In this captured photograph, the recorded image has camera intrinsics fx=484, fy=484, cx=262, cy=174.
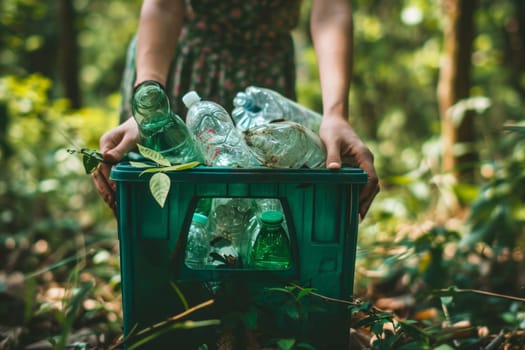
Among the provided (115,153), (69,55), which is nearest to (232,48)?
(115,153)

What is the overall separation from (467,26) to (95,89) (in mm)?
6048

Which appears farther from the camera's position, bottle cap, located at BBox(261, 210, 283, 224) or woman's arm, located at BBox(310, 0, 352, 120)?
woman's arm, located at BBox(310, 0, 352, 120)

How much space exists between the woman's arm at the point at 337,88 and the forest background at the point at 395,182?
341mm

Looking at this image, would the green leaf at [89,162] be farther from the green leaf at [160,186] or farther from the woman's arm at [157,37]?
the woman's arm at [157,37]

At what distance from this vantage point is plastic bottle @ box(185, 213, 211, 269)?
1078 mm

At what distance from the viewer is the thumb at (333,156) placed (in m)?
0.99

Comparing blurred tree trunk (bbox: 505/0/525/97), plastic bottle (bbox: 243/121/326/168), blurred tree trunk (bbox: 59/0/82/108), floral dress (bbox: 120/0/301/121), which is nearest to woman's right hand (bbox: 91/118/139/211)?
plastic bottle (bbox: 243/121/326/168)

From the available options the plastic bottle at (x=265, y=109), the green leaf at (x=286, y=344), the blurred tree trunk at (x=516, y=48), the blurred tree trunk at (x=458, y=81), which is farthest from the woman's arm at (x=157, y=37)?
the blurred tree trunk at (x=516, y=48)

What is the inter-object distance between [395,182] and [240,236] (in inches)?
46.2

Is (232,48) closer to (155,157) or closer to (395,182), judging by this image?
(155,157)

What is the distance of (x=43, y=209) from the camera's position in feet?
10.4

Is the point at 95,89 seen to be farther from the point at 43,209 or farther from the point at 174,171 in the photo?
the point at 174,171

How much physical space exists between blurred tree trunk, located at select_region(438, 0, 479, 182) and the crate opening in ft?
6.80

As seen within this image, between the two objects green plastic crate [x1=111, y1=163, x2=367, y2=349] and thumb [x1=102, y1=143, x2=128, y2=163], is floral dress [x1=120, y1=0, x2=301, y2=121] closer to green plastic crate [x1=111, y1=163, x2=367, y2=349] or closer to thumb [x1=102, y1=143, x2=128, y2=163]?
thumb [x1=102, y1=143, x2=128, y2=163]
